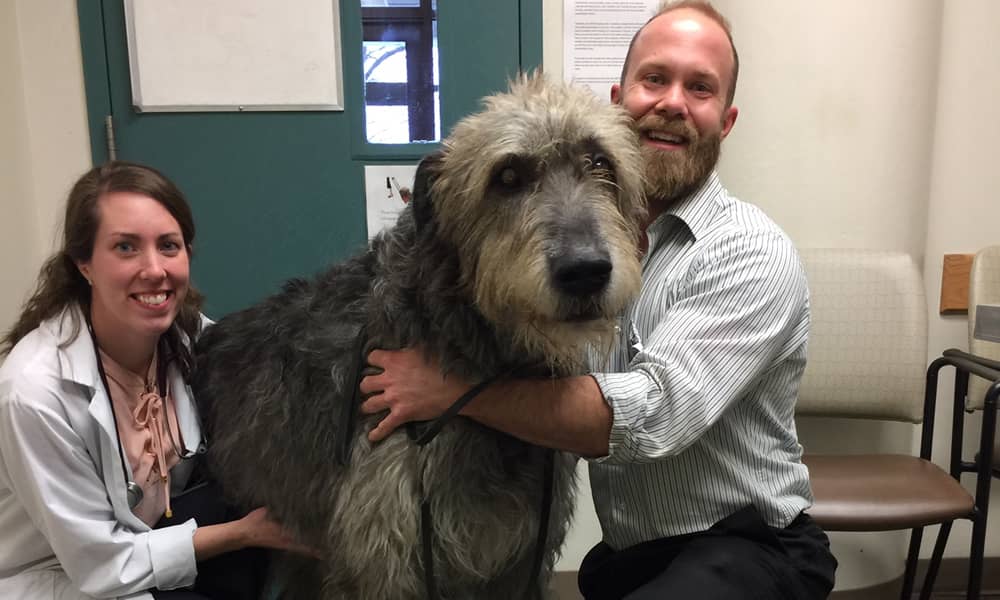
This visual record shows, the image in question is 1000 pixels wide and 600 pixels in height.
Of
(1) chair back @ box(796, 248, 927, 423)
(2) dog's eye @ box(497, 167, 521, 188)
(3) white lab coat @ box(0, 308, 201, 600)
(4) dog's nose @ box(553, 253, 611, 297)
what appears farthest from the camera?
(1) chair back @ box(796, 248, 927, 423)

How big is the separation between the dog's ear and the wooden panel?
2.56 meters

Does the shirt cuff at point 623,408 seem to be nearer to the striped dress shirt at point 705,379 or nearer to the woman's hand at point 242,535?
the striped dress shirt at point 705,379

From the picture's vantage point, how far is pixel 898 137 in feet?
8.45

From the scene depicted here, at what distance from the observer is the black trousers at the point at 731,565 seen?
131 centimetres

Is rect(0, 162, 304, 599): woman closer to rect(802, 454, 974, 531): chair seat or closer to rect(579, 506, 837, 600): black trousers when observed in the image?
rect(579, 506, 837, 600): black trousers

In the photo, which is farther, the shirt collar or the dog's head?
the shirt collar

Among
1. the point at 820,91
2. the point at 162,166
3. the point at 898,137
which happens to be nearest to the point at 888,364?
the point at 898,137

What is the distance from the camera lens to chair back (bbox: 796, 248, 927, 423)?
99.7 inches

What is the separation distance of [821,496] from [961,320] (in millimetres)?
1272

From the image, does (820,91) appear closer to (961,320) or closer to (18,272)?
(961,320)

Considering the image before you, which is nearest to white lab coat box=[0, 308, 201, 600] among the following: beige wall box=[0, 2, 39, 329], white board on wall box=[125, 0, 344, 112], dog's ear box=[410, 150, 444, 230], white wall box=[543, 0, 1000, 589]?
dog's ear box=[410, 150, 444, 230]

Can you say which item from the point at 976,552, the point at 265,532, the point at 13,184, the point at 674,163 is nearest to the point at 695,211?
the point at 674,163

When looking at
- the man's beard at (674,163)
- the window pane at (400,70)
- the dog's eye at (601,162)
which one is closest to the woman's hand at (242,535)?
the dog's eye at (601,162)

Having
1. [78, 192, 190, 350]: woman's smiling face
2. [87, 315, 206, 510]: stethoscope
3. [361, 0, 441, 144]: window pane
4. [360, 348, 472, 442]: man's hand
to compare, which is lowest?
[87, 315, 206, 510]: stethoscope
